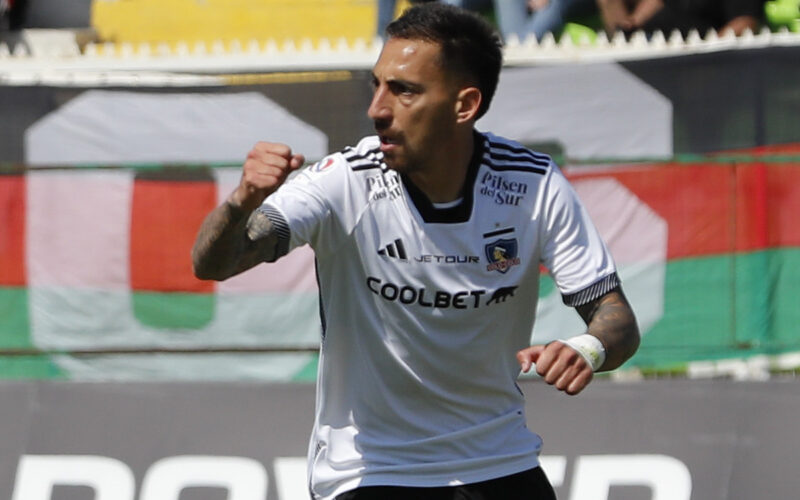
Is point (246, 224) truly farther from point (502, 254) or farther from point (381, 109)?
point (502, 254)

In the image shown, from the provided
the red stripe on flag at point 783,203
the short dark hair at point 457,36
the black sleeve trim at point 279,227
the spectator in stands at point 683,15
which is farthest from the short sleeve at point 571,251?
the spectator in stands at point 683,15

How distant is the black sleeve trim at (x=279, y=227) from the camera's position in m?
3.69

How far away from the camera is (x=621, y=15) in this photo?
1034 centimetres

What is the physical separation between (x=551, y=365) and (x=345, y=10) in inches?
350

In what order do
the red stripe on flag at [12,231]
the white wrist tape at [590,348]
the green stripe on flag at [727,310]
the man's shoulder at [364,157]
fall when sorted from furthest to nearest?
the red stripe on flag at [12,231], the green stripe on flag at [727,310], the man's shoulder at [364,157], the white wrist tape at [590,348]

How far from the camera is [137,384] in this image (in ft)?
24.5

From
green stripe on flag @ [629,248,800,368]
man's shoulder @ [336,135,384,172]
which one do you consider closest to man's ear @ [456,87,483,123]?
man's shoulder @ [336,135,384,172]

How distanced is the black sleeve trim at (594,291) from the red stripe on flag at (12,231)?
5.41m

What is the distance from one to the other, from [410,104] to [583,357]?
3.04ft

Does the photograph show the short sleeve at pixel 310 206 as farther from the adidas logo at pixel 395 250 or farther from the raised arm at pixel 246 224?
the adidas logo at pixel 395 250

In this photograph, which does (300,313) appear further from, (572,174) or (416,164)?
(416,164)

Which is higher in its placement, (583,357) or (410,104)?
(410,104)

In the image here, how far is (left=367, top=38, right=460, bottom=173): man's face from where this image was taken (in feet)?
12.7

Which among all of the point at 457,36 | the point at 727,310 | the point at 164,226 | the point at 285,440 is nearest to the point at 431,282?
the point at 457,36
